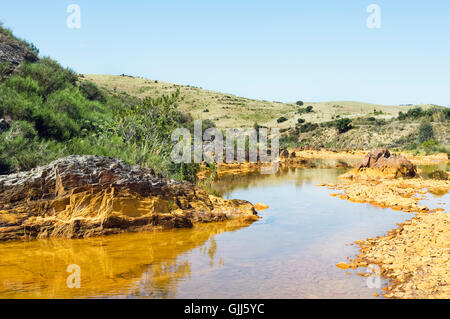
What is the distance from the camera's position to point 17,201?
8.07m

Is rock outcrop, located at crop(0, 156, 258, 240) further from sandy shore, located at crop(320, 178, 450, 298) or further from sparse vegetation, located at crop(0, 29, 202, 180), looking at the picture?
sandy shore, located at crop(320, 178, 450, 298)

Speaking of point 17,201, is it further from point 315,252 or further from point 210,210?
point 315,252

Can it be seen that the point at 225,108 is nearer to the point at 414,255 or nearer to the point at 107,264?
the point at 414,255

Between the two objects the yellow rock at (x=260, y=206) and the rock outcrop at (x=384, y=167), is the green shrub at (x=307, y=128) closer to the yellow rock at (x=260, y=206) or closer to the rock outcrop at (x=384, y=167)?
the rock outcrop at (x=384, y=167)

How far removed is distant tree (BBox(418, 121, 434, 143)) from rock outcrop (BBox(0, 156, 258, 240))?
38.3 metres

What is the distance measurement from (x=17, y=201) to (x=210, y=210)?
4.06 meters

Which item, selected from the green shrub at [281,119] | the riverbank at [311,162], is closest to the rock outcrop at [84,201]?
the riverbank at [311,162]

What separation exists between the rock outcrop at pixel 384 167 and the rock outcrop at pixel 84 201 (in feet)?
38.2

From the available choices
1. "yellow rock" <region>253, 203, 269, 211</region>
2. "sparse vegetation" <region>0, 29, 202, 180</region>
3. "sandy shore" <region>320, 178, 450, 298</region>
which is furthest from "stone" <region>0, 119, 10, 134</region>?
"sandy shore" <region>320, 178, 450, 298</region>

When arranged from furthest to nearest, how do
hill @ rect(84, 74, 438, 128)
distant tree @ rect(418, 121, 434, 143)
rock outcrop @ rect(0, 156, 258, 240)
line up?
hill @ rect(84, 74, 438, 128) → distant tree @ rect(418, 121, 434, 143) → rock outcrop @ rect(0, 156, 258, 240)

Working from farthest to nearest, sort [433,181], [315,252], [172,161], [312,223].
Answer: [433,181], [172,161], [312,223], [315,252]

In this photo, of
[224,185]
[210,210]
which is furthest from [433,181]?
[210,210]

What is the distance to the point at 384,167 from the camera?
18.7 m

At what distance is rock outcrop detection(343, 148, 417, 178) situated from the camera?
18.4 metres
